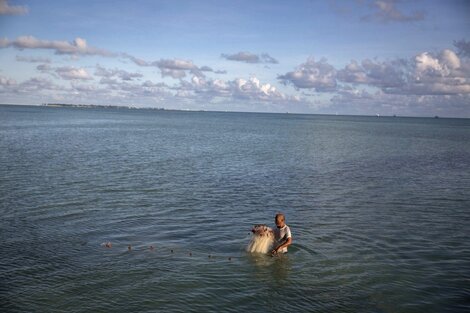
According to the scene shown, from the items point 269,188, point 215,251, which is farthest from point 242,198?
point 215,251

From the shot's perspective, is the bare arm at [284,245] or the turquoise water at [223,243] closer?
the turquoise water at [223,243]

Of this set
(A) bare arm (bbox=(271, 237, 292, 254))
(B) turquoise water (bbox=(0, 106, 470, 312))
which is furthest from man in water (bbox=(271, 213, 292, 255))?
(B) turquoise water (bbox=(0, 106, 470, 312))

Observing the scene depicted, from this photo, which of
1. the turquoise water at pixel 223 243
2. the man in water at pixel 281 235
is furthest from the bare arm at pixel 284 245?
the turquoise water at pixel 223 243

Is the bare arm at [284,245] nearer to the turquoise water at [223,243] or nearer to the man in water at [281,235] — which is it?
the man in water at [281,235]

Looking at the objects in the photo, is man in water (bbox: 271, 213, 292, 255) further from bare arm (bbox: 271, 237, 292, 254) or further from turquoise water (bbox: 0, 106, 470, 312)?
turquoise water (bbox: 0, 106, 470, 312)

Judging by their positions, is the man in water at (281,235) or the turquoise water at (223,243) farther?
the man in water at (281,235)

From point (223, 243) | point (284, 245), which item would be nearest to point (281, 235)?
point (284, 245)

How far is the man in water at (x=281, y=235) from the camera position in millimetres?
16422

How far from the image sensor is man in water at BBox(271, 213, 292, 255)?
16.4 meters

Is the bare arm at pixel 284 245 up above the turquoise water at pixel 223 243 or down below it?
above

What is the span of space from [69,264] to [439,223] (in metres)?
19.3

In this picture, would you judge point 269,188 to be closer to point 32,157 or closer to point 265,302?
point 265,302

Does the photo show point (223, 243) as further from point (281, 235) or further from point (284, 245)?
point (284, 245)

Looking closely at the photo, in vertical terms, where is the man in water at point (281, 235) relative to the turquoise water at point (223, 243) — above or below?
above
